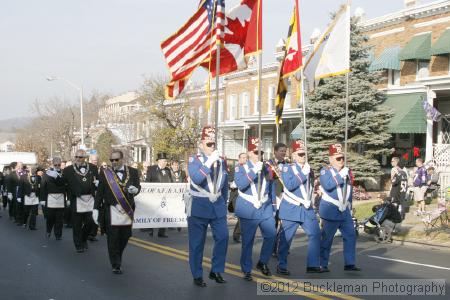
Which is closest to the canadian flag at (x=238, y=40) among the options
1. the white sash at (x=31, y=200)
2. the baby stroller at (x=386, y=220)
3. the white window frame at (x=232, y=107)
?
the baby stroller at (x=386, y=220)

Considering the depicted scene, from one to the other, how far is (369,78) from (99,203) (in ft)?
59.9

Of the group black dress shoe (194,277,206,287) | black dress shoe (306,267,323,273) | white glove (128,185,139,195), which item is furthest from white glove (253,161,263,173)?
white glove (128,185,139,195)

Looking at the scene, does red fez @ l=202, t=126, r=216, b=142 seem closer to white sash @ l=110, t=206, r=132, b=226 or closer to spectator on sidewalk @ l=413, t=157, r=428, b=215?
white sash @ l=110, t=206, r=132, b=226

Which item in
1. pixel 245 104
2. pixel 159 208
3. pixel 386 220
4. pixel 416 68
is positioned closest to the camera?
pixel 159 208

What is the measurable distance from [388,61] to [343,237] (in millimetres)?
18311

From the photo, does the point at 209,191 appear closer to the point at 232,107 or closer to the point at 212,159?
the point at 212,159

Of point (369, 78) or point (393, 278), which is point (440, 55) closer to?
point (369, 78)

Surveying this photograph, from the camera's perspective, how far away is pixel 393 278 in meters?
8.30

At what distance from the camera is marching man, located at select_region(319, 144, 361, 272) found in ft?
28.1

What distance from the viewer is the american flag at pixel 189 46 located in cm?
961

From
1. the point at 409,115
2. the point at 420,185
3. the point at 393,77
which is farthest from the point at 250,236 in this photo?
the point at 393,77

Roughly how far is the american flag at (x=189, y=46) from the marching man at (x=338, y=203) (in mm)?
2767

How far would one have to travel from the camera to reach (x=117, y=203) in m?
8.63

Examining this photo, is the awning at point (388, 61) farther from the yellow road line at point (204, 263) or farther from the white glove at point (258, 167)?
the white glove at point (258, 167)
